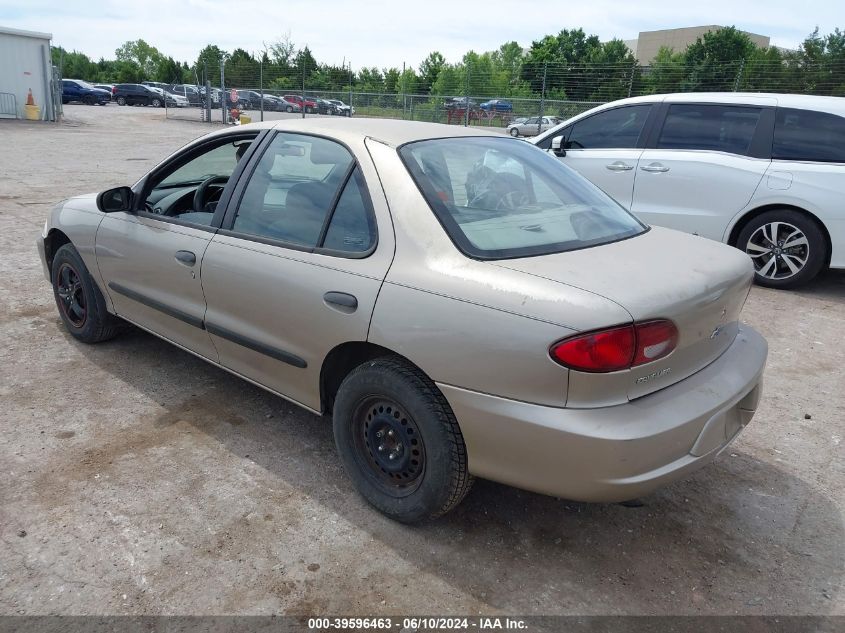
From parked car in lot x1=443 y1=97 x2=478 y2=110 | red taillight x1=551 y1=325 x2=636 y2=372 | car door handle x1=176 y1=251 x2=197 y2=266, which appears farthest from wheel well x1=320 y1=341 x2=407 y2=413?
parked car in lot x1=443 y1=97 x2=478 y2=110

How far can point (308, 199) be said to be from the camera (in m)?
3.06

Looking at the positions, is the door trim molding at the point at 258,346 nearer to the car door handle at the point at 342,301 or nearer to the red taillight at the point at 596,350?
the car door handle at the point at 342,301

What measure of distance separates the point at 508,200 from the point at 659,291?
0.87m

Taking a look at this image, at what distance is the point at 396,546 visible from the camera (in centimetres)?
265

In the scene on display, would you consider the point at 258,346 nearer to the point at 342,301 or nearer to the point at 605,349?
the point at 342,301

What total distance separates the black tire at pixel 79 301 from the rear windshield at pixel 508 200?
250 centimetres

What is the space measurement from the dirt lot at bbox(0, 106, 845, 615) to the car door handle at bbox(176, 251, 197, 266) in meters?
0.82

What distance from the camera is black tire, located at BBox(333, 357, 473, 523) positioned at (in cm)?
249

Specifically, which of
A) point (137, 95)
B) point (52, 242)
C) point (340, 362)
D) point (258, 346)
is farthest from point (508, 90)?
point (340, 362)

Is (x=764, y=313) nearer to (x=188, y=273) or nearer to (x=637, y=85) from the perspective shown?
(x=188, y=273)

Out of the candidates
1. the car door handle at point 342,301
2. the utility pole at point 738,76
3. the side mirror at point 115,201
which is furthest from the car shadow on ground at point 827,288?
the utility pole at point 738,76

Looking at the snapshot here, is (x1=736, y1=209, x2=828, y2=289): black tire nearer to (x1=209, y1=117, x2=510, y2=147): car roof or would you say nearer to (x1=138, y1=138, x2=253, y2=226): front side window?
(x1=209, y1=117, x2=510, y2=147): car roof

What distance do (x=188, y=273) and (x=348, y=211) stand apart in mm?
1072

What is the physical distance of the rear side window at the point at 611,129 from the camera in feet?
22.9
